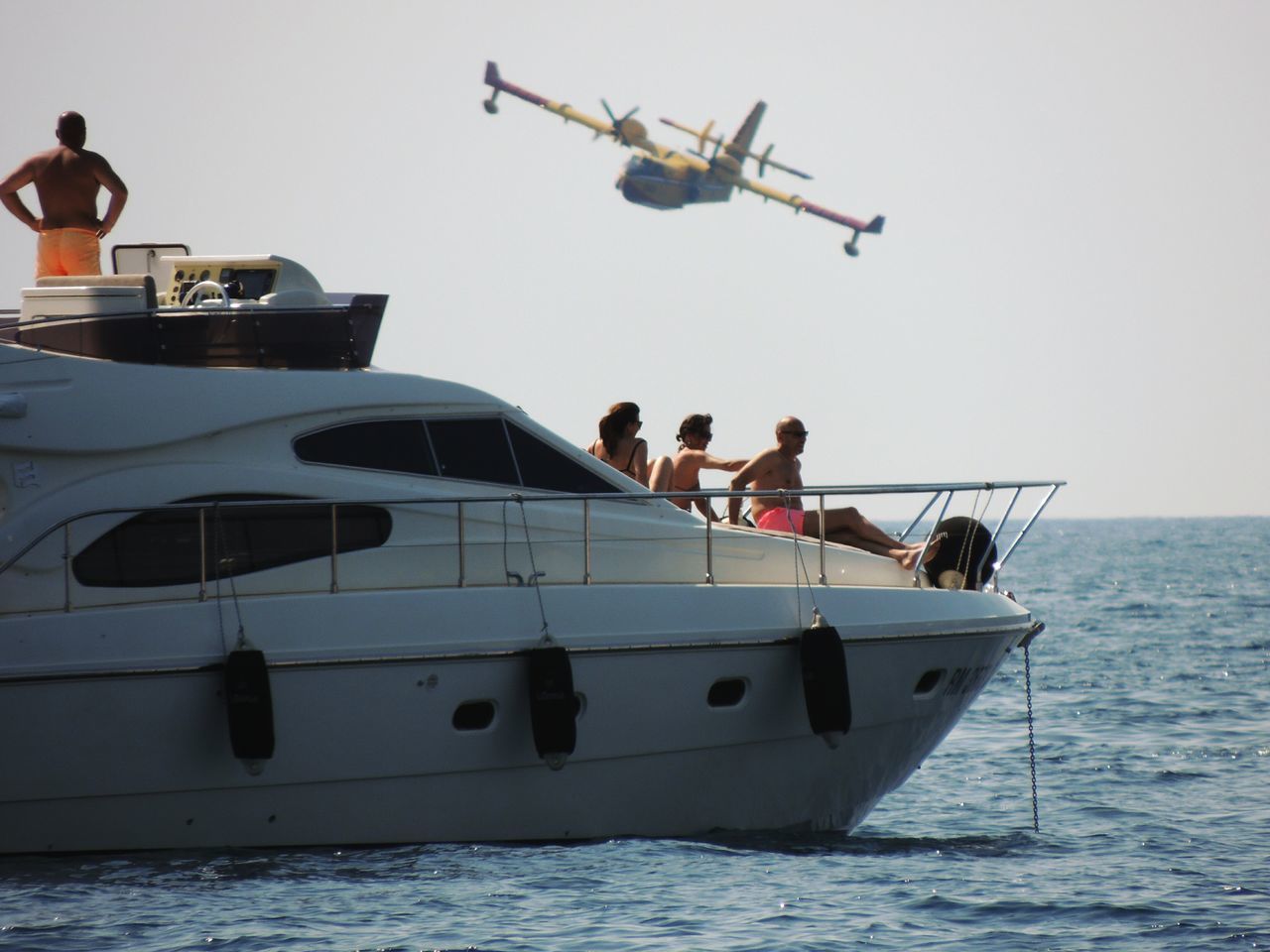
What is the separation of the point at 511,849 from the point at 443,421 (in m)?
2.28

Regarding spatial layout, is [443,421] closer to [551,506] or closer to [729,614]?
[551,506]

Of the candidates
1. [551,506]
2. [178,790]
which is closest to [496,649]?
[551,506]

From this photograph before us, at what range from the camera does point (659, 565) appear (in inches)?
378

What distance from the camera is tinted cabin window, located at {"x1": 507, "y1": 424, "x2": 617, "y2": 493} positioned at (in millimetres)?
9602

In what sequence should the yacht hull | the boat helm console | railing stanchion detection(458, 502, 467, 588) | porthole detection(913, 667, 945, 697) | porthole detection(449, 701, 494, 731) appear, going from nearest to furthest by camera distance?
the yacht hull
porthole detection(449, 701, 494, 731)
railing stanchion detection(458, 502, 467, 588)
the boat helm console
porthole detection(913, 667, 945, 697)

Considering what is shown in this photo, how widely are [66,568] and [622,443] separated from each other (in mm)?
3357

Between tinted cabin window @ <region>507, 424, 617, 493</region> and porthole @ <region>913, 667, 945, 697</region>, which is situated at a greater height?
tinted cabin window @ <region>507, 424, 617, 493</region>

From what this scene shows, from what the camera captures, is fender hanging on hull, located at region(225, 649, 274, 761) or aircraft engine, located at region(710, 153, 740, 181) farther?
aircraft engine, located at region(710, 153, 740, 181)

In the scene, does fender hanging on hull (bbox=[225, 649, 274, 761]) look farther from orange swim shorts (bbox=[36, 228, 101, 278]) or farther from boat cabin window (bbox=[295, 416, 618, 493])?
orange swim shorts (bbox=[36, 228, 101, 278])

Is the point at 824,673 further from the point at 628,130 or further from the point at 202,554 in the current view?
the point at 628,130

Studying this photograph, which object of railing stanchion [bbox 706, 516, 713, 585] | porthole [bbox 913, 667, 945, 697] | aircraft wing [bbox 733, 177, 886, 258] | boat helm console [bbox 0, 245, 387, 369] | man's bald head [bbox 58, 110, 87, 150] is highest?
aircraft wing [bbox 733, 177, 886, 258]

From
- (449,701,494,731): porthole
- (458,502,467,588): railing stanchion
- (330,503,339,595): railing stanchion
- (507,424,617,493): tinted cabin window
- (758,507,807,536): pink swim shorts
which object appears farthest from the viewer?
(758,507,807,536): pink swim shorts

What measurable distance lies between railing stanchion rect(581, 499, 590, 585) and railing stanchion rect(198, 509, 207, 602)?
191 centimetres

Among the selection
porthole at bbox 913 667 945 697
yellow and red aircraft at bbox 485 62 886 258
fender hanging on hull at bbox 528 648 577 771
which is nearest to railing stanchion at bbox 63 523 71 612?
fender hanging on hull at bbox 528 648 577 771
